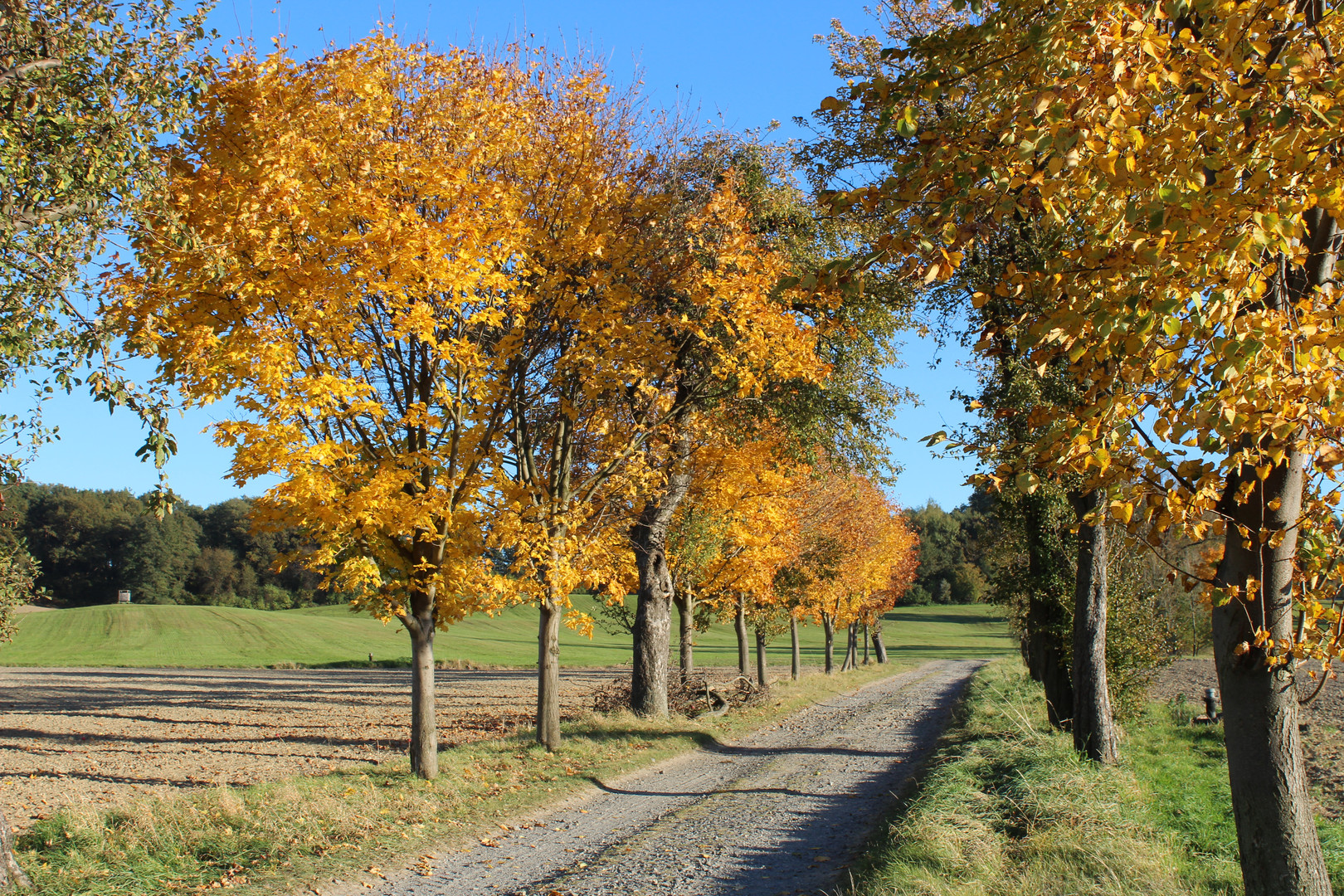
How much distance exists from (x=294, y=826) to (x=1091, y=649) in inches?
402

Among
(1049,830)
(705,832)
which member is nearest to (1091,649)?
(1049,830)

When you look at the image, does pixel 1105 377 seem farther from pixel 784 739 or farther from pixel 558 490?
pixel 784 739

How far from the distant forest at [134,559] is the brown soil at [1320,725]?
3107 inches

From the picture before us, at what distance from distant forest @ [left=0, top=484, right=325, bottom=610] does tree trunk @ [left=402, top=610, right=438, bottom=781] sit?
80748mm

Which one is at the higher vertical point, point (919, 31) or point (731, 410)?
point (919, 31)

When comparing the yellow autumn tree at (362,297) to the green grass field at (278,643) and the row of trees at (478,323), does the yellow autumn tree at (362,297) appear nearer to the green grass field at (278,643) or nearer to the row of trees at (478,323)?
the row of trees at (478,323)

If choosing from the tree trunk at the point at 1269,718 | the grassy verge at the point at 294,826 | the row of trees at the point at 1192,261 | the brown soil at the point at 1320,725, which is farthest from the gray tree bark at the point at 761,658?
the row of trees at the point at 1192,261

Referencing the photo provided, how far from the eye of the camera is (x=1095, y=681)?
36.7 ft

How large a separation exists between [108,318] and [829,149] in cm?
986

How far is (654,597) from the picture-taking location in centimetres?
1750

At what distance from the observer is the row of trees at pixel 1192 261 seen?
331 cm

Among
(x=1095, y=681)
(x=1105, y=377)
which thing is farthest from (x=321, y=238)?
(x=1095, y=681)

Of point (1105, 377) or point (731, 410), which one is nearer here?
point (1105, 377)

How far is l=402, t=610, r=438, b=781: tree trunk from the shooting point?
35.5ft
